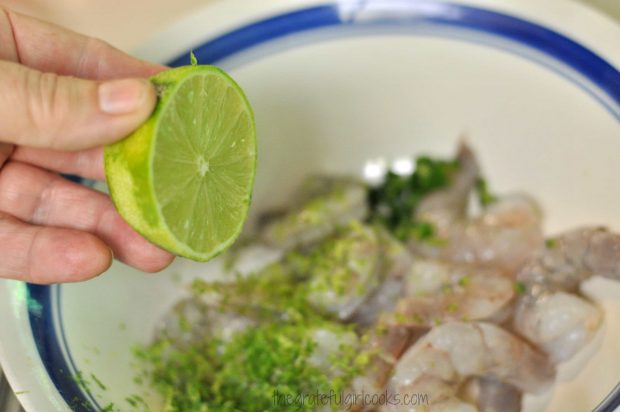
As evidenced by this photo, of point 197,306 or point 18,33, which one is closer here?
point 18,33

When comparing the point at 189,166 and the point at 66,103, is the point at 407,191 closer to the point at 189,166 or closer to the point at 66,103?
the point at 189,166

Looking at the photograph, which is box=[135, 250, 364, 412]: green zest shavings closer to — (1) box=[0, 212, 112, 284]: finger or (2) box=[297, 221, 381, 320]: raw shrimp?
(2) box=[297, 221, 381, 320]: raw shrimp

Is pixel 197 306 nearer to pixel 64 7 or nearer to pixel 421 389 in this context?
pixel 421 389

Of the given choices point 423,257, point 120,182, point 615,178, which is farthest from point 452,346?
point 120,182

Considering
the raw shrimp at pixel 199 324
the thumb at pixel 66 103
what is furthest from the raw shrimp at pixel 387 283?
the thumb at pixel 66 103

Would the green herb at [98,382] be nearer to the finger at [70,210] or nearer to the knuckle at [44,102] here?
the finger at [70,210]

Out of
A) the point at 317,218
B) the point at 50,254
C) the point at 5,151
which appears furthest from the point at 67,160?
the point at 317,218

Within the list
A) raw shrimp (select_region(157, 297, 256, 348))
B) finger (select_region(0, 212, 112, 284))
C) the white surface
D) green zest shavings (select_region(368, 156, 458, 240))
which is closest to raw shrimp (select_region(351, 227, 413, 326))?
green zest shavings (select_region(368, 156, 458, 240))
